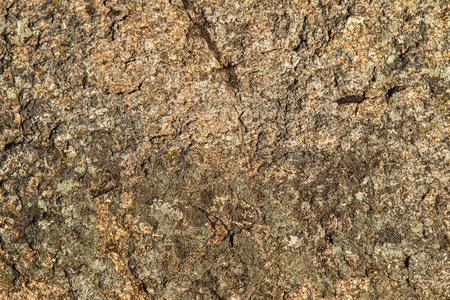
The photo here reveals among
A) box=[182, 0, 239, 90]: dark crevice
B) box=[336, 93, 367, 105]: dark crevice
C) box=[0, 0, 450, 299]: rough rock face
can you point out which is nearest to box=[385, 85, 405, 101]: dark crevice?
box=[0, 0, 450, 299]: rough rock face

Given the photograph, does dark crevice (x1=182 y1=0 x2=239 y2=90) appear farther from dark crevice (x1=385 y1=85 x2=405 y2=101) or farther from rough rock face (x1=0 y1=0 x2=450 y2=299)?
dark crevice (x1=385 y1=85 x2=405 y2=101)

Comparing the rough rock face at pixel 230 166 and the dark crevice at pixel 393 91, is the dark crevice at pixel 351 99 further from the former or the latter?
the dark crevice at pixel 393 91

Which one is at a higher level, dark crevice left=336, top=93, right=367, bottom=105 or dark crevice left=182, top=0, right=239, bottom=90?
dark crevice left=182, top=0, right=239, bottom=90

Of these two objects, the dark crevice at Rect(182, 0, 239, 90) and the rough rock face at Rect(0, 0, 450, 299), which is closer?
the rough rock face at Rect(0, 0, 450, 299)

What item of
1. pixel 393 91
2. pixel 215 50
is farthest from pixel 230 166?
pixel 393 91

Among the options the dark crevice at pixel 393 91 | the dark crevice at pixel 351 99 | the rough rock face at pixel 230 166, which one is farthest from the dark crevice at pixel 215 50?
the dark crevice at pixel 393 91

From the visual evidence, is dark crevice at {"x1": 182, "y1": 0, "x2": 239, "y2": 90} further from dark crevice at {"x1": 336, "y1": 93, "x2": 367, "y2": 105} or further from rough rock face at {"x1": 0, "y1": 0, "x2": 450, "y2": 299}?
dark crevice at {"x1": 336, "y1": 93, "x2": 367, "y2": 105}

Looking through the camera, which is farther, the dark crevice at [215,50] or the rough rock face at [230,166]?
the dark crevice at [215,50]

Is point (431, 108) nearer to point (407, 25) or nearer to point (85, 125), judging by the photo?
point (407, 25)

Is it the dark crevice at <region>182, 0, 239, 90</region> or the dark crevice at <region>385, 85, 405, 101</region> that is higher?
the dark crevice at <region>182, 0, 239, 90</region>
